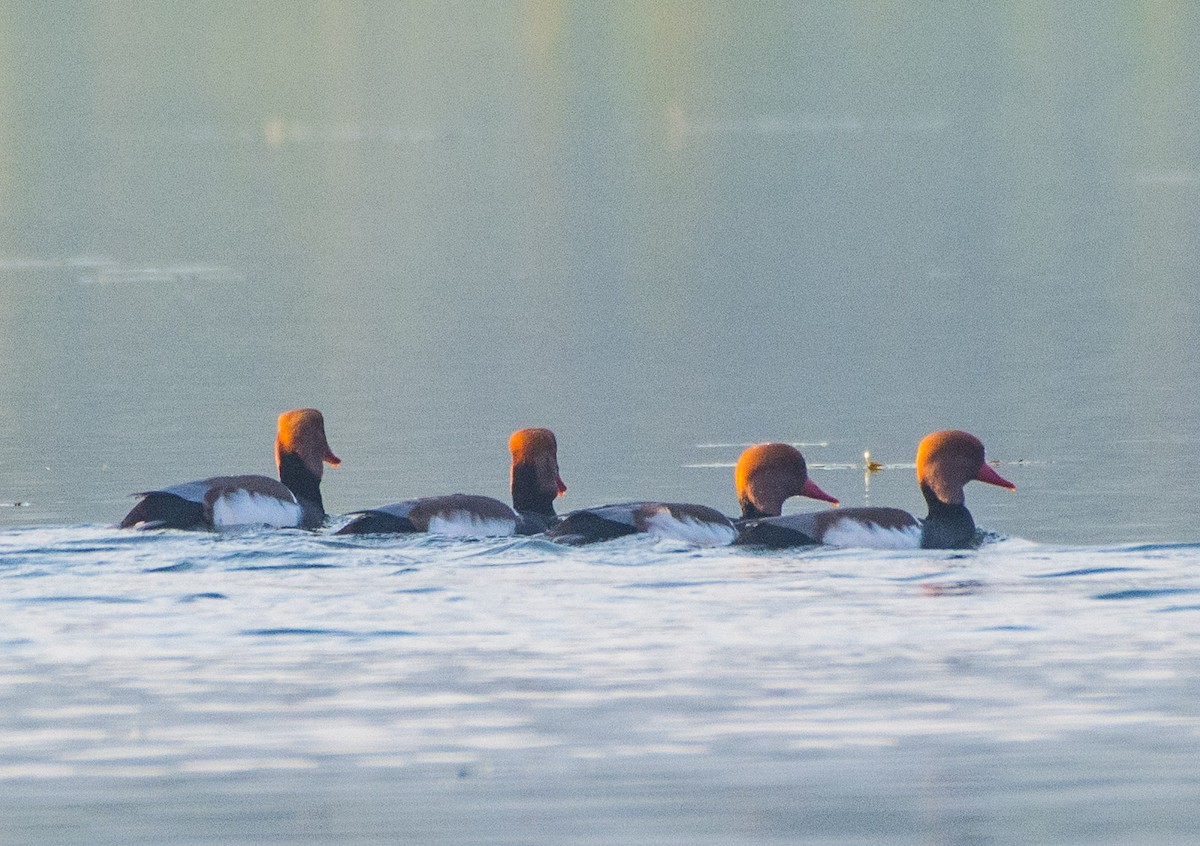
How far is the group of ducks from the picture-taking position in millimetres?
14734

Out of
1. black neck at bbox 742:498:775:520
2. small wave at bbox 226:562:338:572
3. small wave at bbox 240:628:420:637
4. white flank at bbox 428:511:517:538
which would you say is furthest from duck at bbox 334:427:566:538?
small wave at bbox 240:628:420:637

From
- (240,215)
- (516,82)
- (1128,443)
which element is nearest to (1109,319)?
(1128,443)

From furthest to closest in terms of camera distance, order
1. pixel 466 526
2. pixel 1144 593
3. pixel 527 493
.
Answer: pixel 527 493
pixel 466 526
pixel 1144 593

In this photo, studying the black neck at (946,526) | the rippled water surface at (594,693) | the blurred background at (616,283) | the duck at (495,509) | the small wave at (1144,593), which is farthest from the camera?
the blurred background at (616,283)

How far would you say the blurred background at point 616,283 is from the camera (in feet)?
62.7

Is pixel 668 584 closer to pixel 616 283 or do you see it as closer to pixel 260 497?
pixel 260 497

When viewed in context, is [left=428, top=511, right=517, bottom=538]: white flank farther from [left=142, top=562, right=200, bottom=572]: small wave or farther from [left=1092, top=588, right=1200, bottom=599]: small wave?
[left=1092, top=588, right=1200, bottom=599]: small wave

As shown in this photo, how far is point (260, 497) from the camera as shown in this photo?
1600 cm

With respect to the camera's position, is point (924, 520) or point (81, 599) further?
point (924, 520)

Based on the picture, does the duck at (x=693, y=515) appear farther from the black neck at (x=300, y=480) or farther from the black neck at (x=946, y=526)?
the black neck at (x=300, y=480)

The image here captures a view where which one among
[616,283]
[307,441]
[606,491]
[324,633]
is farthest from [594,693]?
[616,283]

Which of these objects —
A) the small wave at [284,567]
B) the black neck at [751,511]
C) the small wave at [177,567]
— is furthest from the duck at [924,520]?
the small wave at [177,567]

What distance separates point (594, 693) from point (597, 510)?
4.25 metres

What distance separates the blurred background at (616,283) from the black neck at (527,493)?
0.98m
